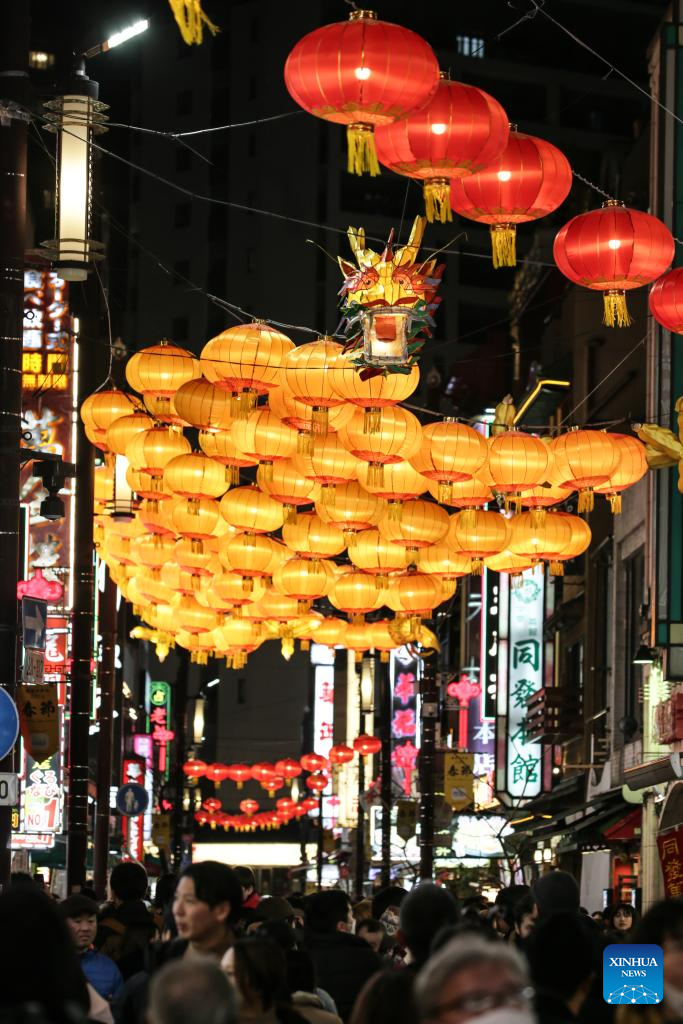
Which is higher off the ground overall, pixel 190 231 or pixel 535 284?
pixel 190 231

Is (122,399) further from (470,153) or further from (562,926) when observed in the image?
(562,926)

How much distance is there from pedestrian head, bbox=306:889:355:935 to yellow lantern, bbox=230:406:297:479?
331 inches

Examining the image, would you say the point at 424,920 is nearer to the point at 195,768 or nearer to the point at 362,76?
the point at 362,76

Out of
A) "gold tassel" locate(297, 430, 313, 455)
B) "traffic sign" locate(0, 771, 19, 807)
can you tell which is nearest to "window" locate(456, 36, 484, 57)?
"gold tassel" locate(297, 430, 313, 455)

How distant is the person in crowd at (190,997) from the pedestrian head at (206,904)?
255cm

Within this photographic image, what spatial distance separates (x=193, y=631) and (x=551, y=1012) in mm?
21674

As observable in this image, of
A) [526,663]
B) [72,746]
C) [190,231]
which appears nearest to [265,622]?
[72,746]

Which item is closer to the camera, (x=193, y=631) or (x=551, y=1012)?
(x=551, y=1012)

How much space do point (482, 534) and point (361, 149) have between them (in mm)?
8289

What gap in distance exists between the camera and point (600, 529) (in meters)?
35.8

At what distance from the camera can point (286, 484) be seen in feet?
62.7

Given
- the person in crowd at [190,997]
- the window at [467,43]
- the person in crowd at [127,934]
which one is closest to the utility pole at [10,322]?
the person in crowd at [127,934]

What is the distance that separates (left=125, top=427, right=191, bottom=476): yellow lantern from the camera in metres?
19.5

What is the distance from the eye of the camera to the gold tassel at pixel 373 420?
659 inches
